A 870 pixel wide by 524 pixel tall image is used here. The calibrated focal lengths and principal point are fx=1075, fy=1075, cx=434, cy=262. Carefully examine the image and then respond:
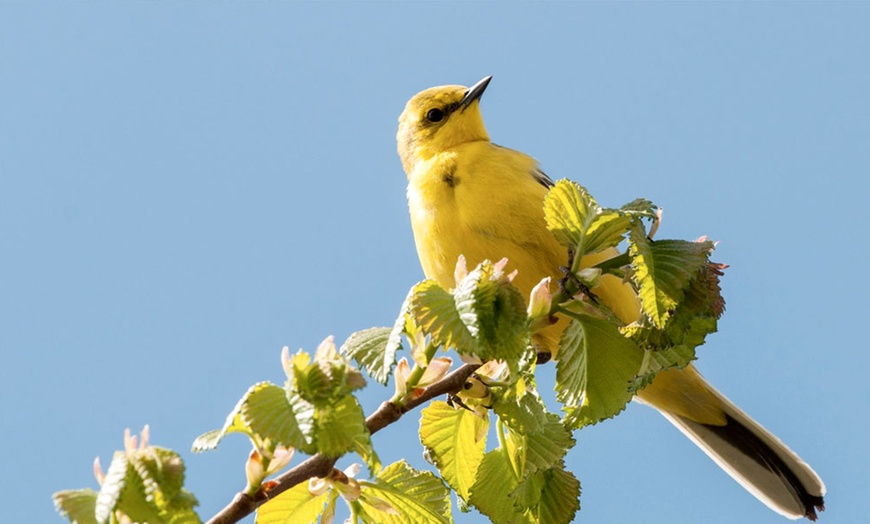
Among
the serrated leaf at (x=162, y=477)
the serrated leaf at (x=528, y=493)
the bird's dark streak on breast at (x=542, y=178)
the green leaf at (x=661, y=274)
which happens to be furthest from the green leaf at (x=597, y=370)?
the bird's dark streak on breast at (x=542, y=178)

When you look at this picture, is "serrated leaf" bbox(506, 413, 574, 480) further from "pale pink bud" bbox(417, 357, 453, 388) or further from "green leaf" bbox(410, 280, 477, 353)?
"green leaf" bbox(410, 280, 477, 353)

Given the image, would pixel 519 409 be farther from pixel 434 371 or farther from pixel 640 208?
pixel 640 208

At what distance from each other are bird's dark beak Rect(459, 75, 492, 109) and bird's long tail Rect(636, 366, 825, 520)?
2527 millimetres

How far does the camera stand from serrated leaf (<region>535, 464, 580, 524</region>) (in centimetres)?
310

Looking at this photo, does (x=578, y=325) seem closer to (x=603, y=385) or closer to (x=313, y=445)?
(x=603, y=385)

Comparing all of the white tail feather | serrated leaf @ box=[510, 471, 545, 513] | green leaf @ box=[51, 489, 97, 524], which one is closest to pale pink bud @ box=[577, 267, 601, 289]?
serrated leaf @ box=[510, 471, 545, 513]

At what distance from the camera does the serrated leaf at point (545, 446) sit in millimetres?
2945

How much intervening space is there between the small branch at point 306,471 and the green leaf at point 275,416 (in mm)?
139

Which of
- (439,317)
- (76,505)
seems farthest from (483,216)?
(76,505)

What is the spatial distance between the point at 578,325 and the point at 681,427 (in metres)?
3.73

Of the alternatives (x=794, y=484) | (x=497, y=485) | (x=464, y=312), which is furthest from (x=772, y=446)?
(x=464, y=312)

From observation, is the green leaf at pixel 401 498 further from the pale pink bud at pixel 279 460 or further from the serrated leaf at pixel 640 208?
the serrated leaf at pixel 640 208

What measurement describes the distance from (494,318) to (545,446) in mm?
688

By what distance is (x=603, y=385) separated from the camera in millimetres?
2865
